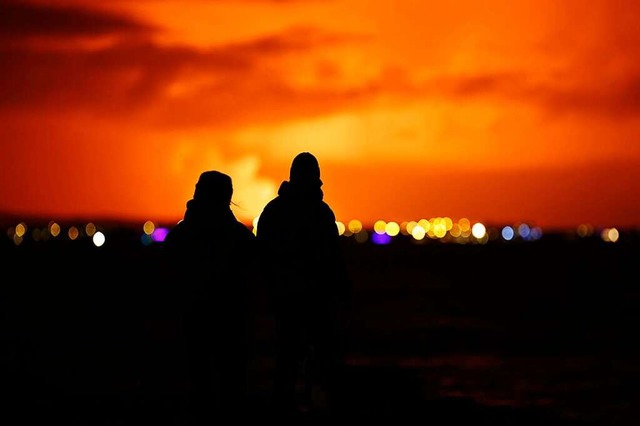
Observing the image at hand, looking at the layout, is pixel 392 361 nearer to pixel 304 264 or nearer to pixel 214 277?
pixel 304 264

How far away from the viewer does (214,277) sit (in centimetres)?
796

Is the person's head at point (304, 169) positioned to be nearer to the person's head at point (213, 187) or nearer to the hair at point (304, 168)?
the hair at point (304, 168)

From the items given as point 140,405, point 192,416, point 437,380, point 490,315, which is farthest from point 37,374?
point 490,315

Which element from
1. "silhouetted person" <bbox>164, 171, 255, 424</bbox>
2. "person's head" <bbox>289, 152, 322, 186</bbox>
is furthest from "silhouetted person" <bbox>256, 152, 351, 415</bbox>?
"silhouetted person" <bbox>164, 171, 255, 424</bbox>

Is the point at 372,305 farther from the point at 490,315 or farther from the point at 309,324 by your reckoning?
the point at 309,324

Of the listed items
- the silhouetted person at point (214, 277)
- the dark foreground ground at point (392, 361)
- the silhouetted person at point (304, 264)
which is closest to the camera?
the silhouetted person at point (214, 277)

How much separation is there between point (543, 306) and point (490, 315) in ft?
13.5

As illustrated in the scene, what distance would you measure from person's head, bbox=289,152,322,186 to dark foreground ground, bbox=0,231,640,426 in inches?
53.4

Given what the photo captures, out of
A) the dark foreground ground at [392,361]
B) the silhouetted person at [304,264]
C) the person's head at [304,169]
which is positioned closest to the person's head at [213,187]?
the silhouetted person at [304,264]

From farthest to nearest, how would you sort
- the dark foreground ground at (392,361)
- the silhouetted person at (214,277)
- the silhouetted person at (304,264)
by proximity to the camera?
the dark foreground ground at (392,361) < the silhouetted person at (304,264) < the silhouetted person at (214,277)

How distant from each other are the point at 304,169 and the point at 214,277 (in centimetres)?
120

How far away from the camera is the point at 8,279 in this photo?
4759cm

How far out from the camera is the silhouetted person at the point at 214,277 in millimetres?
7980

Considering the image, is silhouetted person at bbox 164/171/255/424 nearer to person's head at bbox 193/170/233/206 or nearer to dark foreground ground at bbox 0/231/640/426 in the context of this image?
person's head at bbox 193/170/233/206
